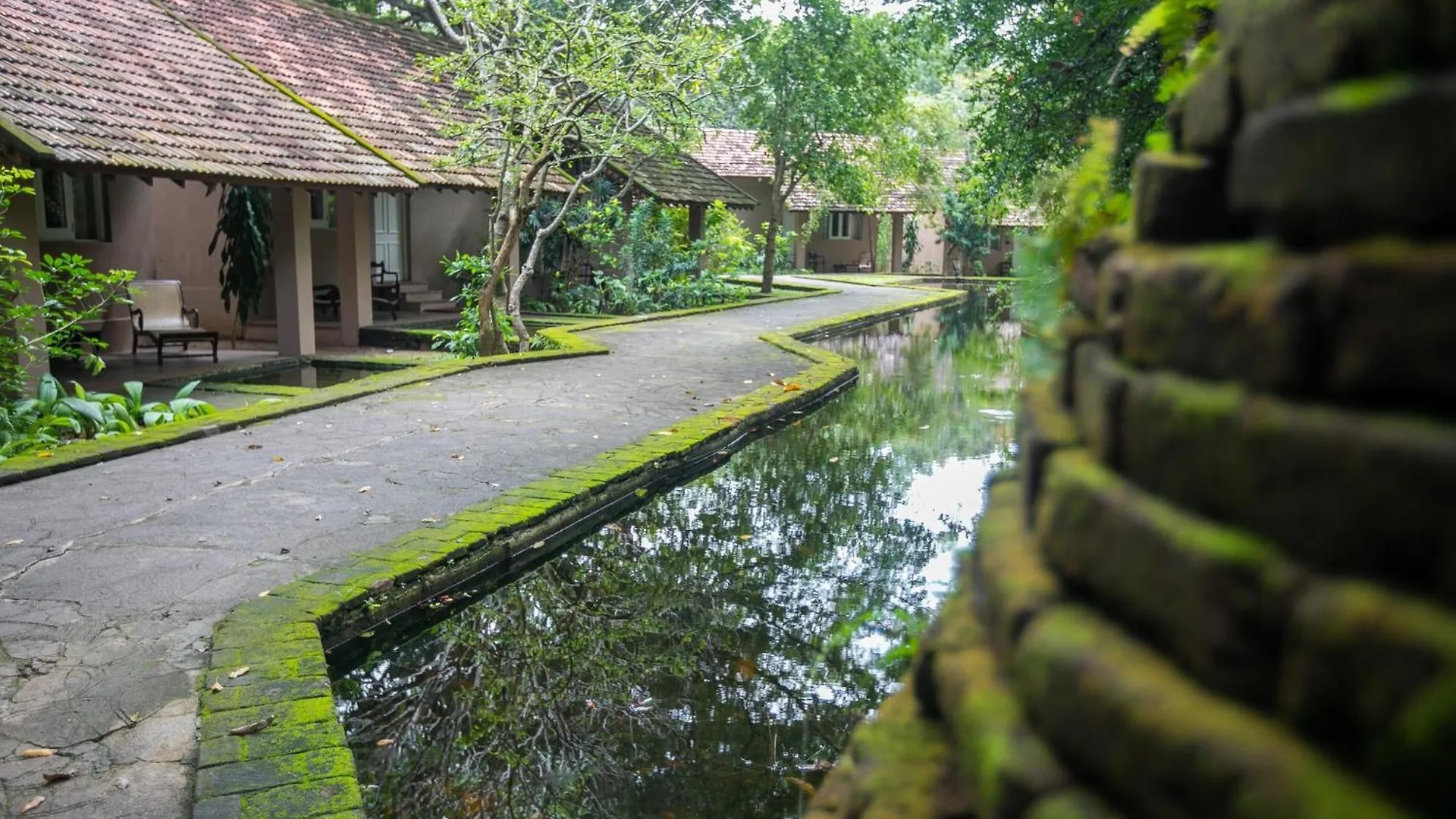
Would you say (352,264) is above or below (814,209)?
below

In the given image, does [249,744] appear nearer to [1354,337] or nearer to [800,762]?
[800,762]

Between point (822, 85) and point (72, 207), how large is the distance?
16141 millimetres

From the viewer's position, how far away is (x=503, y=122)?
46.5 feet

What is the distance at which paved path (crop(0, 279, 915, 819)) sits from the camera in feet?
12.8

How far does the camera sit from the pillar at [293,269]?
15336 millimetres

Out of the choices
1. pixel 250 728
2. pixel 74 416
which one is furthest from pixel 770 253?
pixel 250 728

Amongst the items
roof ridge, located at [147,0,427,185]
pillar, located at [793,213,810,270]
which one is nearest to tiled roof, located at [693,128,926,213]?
pillar, located at [793,213,810,270]

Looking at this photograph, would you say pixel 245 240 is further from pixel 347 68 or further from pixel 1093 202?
pixel 1093 202

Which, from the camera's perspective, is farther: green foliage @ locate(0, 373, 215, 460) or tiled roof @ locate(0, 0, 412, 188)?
tiled roof @ locate(0, 0, 412, 188)

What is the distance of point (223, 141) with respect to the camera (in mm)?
13719

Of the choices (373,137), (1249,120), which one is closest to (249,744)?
(1249,120)

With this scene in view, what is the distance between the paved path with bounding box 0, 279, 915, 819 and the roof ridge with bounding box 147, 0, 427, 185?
4.83 m

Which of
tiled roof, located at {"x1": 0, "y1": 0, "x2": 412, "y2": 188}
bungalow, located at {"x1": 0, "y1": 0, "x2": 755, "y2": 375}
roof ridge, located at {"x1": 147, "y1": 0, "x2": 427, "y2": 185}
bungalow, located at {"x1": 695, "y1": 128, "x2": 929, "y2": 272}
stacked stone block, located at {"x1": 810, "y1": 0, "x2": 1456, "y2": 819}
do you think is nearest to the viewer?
stacked stone block, located at {"x1": 810, "y1": 0, "x2": 1456, "y2": 819}

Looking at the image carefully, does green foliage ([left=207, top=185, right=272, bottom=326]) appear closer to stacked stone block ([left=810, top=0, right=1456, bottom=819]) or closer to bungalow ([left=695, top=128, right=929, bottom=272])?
stacked stone block ([left=810, top=0, right=1456, bottom=819])
